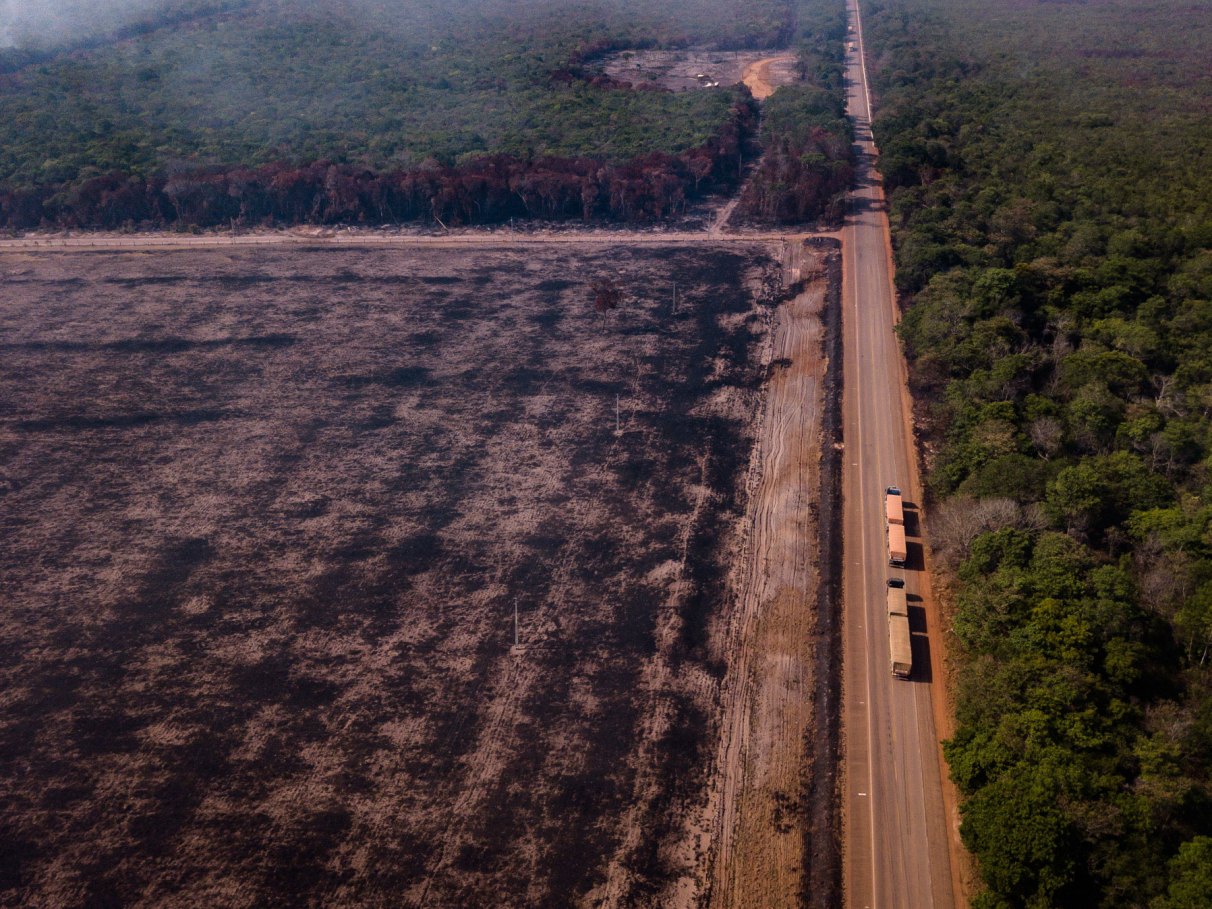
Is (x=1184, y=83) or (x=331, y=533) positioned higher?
(x=1184, y=83)

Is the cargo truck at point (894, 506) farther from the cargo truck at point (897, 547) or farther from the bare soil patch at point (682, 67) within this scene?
the bare soil patch at point (682, 67)

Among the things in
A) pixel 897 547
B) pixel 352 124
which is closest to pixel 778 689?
pixel 897 547

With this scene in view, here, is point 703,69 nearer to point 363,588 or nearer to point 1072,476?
point 1072,476

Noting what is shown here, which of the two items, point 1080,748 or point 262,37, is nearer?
point 1080,748

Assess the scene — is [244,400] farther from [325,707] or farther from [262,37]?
[262,37]

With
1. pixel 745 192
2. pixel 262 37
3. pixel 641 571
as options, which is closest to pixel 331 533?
pixel 641 571

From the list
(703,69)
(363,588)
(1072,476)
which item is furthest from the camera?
(703,69)
